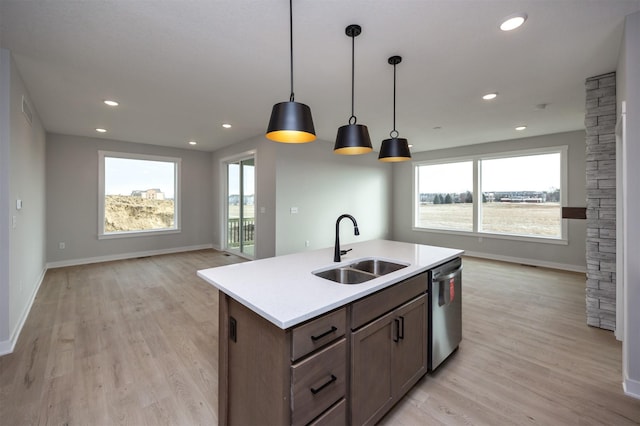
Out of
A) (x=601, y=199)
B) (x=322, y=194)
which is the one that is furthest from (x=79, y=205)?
(x=601, y=199)

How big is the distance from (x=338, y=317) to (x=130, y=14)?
7.96ft

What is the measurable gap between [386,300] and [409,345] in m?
0.46

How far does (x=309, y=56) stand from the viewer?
2443 mm

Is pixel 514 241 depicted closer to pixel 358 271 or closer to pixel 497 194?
pixel 497 194

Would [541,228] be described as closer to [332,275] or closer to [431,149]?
[431,149]

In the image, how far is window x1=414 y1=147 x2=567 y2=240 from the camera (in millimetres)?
5301

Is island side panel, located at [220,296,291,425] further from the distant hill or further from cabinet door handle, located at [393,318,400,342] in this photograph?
the distant hill

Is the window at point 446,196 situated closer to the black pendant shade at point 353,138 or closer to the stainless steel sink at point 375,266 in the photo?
the stainless steel sink at point 375,266

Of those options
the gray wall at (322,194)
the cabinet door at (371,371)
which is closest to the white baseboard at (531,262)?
the gray wall at (322,194)

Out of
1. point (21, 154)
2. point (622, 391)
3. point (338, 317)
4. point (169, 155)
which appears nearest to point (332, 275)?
point (338, 317)

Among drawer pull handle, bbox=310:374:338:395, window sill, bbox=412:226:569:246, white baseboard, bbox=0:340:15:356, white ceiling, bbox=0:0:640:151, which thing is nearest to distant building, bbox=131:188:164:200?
white ceiling, bbox=0:0:640:151

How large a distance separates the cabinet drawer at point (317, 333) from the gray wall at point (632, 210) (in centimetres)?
215

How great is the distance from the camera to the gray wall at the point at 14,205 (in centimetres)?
235

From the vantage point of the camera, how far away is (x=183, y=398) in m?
1.86
